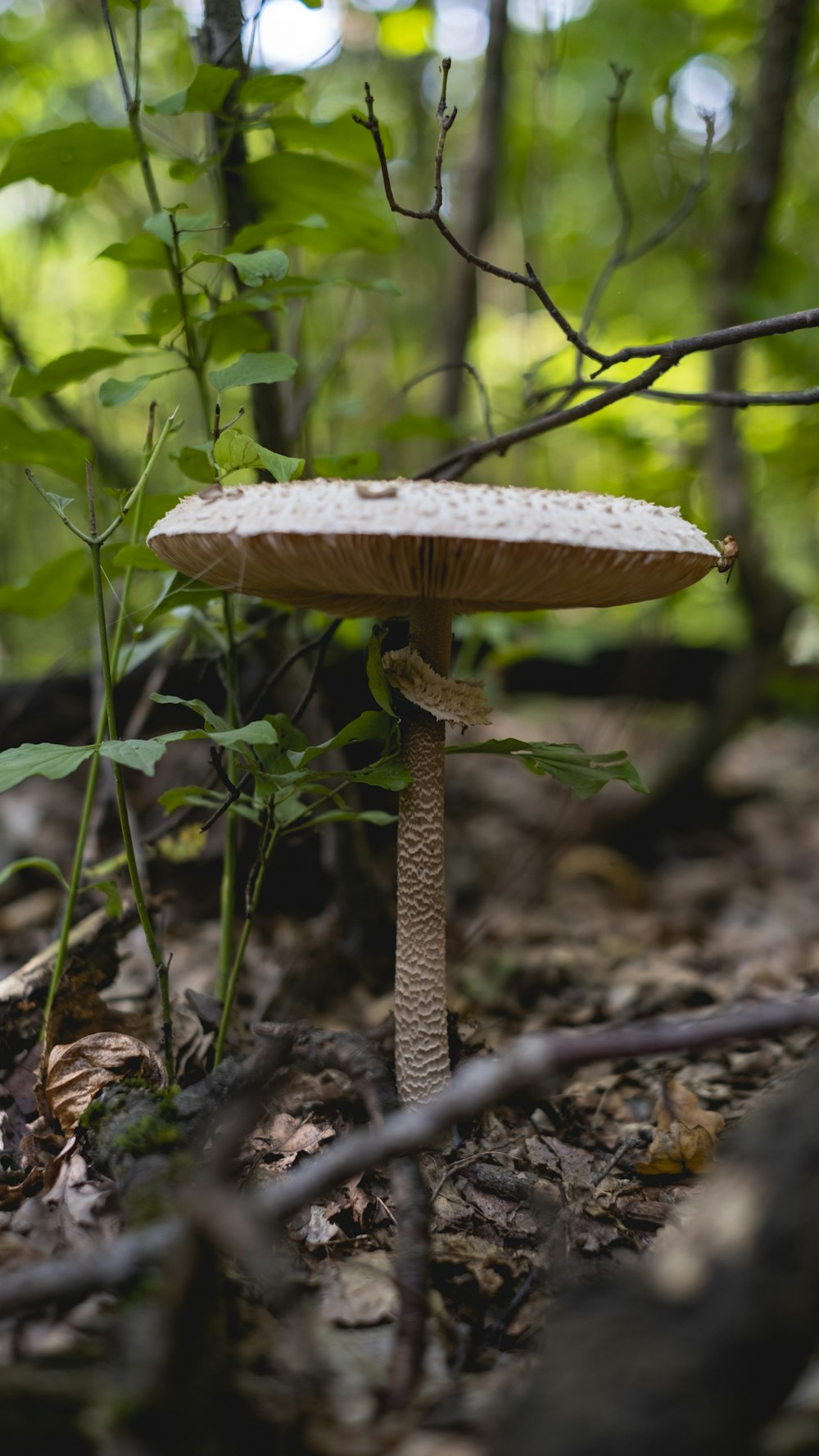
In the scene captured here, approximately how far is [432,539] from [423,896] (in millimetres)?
1051

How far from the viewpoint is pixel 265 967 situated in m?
3.46

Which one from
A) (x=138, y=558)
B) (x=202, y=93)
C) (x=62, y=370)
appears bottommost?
(x=138, y=558)

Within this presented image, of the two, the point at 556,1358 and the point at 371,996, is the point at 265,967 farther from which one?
the point at 556,1358

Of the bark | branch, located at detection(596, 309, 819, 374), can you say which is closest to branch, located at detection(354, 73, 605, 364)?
branch, located at detection(596, 309, 819, 374)

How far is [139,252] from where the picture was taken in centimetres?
242

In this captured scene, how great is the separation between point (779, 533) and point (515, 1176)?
512 inches

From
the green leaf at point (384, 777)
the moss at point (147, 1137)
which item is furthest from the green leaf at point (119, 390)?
the moss at point (147, 1137)

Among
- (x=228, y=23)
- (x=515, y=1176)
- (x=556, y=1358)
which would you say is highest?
(x=228, y=23)

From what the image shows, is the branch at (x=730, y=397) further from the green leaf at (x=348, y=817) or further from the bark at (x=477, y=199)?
the bark at (x=477, y=199)

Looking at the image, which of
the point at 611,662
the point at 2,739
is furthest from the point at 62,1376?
the point at 611,662

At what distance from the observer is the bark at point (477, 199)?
15.8ft

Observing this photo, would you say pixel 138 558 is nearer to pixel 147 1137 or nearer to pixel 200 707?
pixel 200 707

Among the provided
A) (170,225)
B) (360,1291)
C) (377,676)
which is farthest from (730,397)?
(360,1291)

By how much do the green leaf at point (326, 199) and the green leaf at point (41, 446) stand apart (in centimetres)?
95
